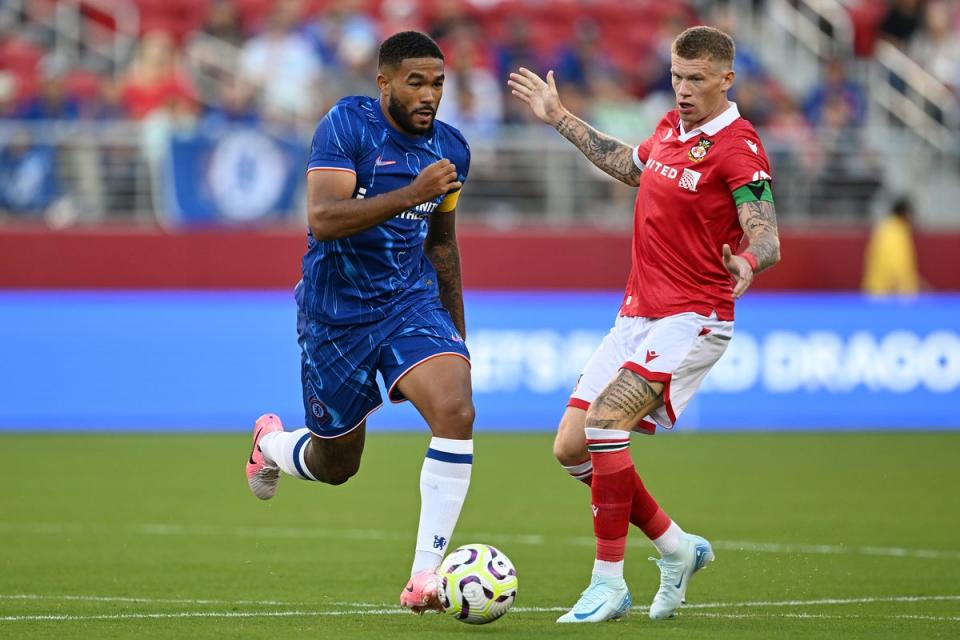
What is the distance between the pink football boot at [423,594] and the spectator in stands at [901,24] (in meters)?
18.9

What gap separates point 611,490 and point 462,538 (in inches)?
125

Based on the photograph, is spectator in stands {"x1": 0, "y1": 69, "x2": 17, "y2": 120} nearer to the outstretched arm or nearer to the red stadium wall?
the red stadium wall

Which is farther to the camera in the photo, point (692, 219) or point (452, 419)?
point (692, 219)

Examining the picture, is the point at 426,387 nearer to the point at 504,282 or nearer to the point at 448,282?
the point at 448,282

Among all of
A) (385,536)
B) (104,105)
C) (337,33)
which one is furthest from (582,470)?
(337,33)

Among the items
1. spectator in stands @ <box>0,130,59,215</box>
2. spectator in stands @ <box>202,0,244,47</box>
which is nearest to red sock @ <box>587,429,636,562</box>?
spectator in stands @ <box>0,130,59,215</box>

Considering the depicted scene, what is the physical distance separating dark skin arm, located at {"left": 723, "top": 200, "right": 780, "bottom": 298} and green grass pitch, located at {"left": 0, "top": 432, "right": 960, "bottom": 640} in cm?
152

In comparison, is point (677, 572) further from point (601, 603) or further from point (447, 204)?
point (447, 204)

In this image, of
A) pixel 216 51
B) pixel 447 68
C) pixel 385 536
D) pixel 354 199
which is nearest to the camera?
pixel 354 199

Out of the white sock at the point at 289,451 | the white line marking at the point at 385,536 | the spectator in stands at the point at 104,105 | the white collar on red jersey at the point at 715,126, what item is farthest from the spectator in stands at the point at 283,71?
the white collar on red jersey at the point at 715,126

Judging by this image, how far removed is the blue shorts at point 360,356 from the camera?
782 centimetres

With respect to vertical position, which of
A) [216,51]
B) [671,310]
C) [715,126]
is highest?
[216,51]

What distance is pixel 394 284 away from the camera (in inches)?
312

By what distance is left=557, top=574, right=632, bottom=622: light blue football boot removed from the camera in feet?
25.0
